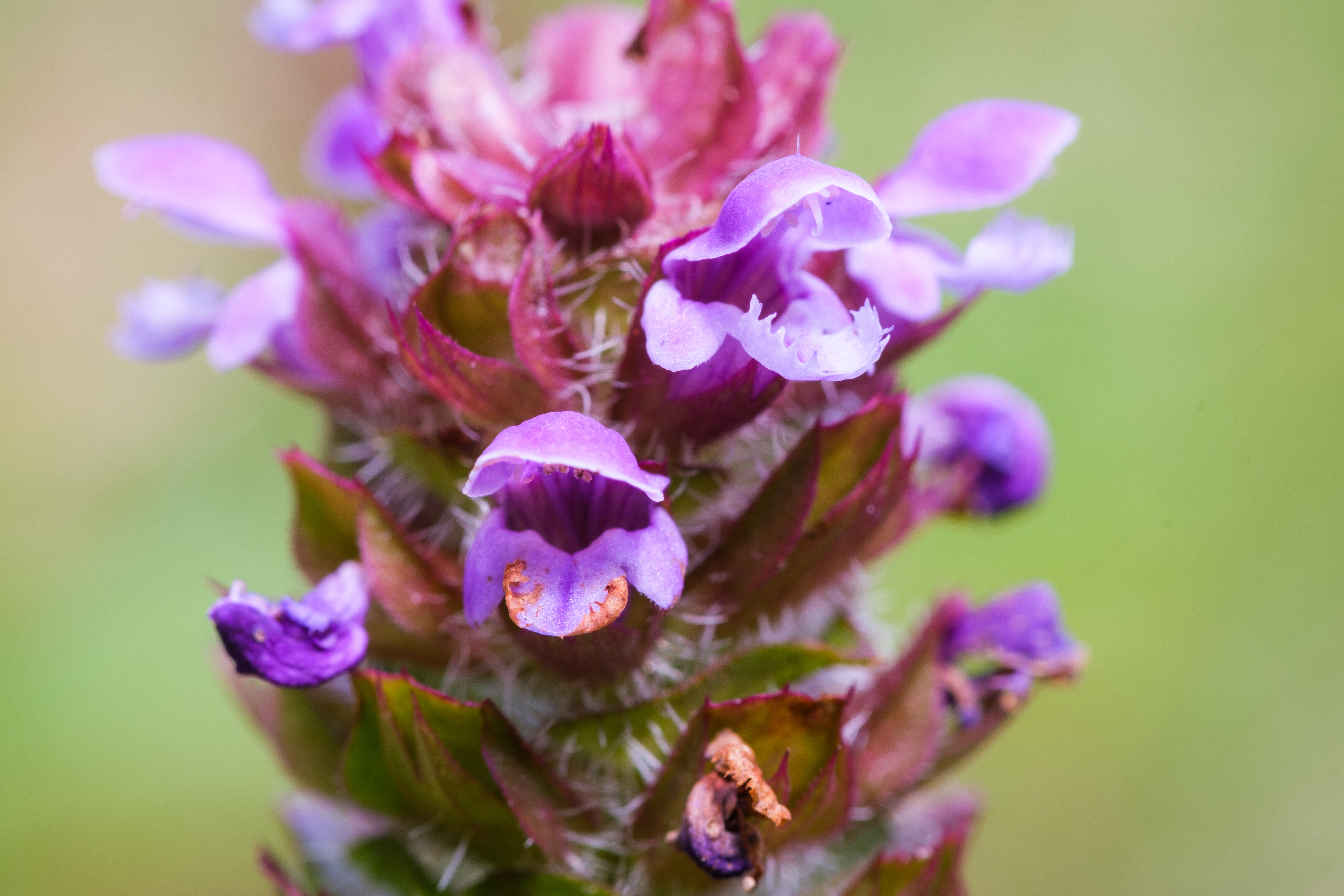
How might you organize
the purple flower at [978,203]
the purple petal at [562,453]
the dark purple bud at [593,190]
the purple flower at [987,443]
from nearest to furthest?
the purple petal at [562,453]
the dark purple bud at [593,190]
the purple flower at [978,203]
the purple flower at [987,443]

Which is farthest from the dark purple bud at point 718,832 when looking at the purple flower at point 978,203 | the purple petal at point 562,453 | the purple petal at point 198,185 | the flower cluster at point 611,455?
the purple petal at point 198,185

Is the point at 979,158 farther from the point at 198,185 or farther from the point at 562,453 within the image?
the point at 198,185

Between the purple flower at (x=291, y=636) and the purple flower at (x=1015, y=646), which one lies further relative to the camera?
the purple flower at (x=1015, y=646)

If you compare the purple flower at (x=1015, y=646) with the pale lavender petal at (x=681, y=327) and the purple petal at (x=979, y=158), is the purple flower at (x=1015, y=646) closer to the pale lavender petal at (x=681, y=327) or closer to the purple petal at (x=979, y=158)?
the purple petal at (x=979, y=158)

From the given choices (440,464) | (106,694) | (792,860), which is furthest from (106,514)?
(792,860)

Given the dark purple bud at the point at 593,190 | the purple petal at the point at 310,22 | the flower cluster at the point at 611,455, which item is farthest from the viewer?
the purple petal at the point at 310,22

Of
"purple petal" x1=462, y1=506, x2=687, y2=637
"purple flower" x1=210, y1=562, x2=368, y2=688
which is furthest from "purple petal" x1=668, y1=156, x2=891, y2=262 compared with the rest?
"purple flower" x1=210, y1=562, x2=368, y2=688

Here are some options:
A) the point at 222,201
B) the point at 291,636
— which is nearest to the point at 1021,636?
the point at 291,636
